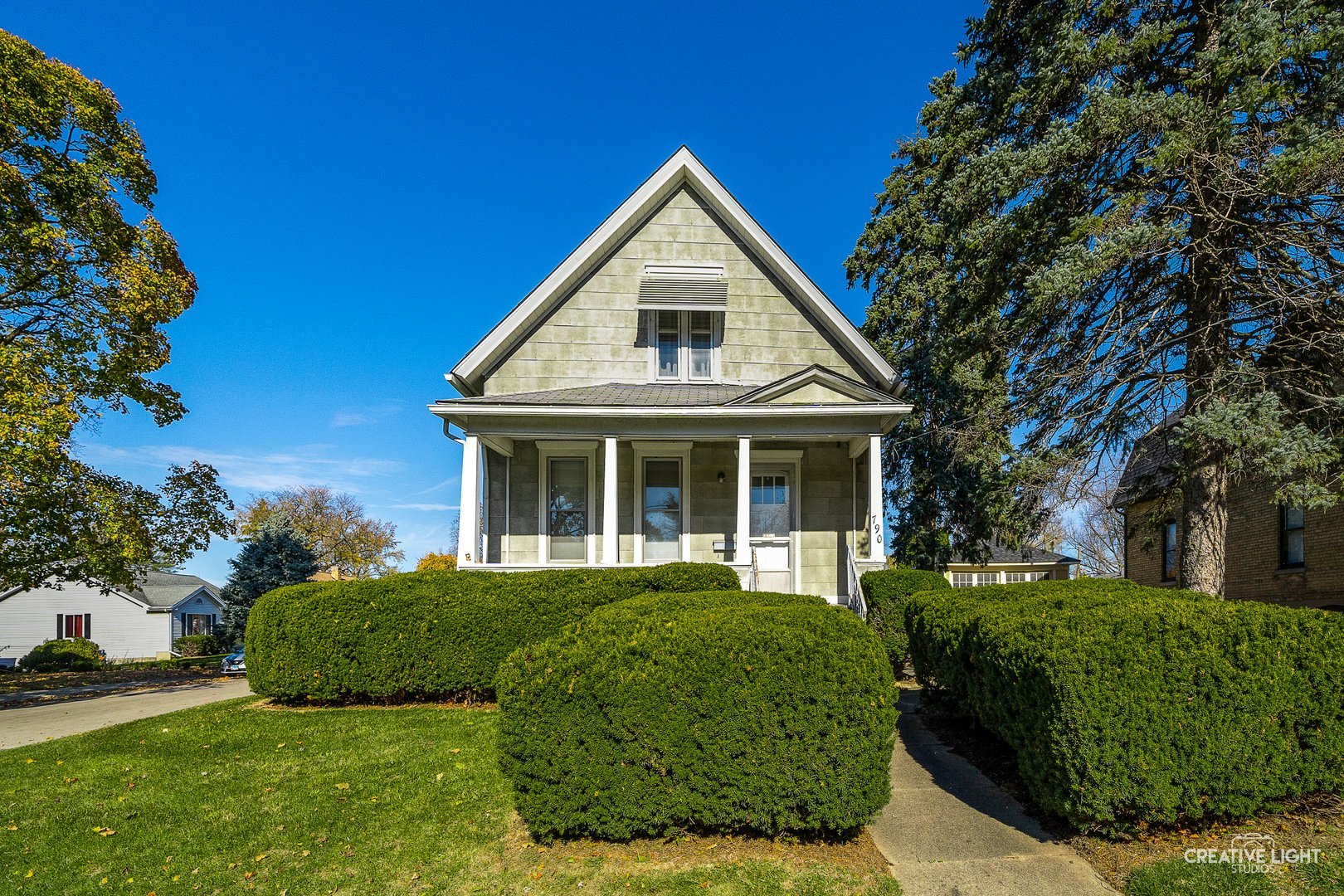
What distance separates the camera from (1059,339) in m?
10.5

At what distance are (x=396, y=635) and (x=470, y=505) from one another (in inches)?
131

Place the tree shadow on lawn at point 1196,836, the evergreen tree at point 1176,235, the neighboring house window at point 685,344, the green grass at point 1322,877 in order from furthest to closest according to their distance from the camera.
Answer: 1. the neighboring house window at point 685,344
2. the evergreen tree at point 1176,235
3. the tree shadow on lawn at point 1196,836
4. the green grass at point 1322,877

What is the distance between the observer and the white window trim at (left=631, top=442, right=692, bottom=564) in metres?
13.5

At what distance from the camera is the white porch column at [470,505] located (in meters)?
11.7

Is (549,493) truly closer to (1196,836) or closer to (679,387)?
(679,387)

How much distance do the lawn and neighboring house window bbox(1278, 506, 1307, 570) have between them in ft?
54.2

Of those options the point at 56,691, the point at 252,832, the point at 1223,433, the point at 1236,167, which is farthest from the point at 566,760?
the point at 56,691

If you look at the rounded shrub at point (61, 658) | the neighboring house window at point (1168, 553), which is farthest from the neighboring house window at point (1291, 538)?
the rounded shrub at point (61, 658)

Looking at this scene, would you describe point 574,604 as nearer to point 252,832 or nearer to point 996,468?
point 252,832

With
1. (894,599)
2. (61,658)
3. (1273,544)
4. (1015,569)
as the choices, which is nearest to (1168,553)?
(1273,544)

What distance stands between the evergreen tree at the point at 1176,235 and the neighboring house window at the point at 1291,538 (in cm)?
683

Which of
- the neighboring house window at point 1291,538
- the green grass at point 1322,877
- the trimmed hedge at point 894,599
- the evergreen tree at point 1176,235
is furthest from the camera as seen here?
the neighboring house window at point 1291,538

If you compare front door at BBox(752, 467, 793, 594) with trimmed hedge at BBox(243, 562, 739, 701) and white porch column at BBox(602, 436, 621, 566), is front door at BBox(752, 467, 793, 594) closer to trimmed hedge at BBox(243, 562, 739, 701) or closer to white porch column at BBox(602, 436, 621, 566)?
white porch column at BBox(602, 436, 621, 566)

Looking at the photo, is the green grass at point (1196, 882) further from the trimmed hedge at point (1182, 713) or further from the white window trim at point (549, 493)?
the white window trim at point (549, 493)
